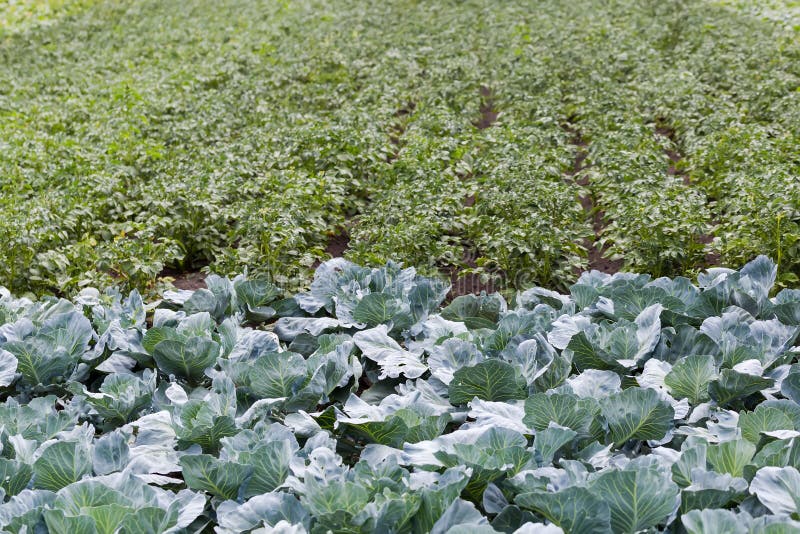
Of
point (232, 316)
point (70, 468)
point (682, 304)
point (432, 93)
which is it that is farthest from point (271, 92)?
point (70, 468)

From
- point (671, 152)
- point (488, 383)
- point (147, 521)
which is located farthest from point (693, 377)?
point (671, 152)

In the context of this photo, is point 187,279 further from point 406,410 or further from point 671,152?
point 671,152

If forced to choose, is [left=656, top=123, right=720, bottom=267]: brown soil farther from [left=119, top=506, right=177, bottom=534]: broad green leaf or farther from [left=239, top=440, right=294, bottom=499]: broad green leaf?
[left=119, top=506, right=177, bottom=534]: broad green leaf

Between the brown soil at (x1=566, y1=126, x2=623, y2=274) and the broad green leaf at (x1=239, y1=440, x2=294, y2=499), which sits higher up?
the broad green leaf at (x1=239, y1=440, x2=294, y2=499)

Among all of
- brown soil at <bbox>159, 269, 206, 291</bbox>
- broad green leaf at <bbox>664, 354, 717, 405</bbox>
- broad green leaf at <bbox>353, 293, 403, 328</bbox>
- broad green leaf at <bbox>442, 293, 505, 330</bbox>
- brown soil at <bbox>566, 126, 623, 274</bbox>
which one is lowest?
brown soil at <bbox>159, 269, 206, 291</bbox>

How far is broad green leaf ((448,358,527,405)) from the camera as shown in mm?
3037

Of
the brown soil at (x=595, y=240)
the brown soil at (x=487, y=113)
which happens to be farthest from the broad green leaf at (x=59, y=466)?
the brown soil at (x=487, y=113)

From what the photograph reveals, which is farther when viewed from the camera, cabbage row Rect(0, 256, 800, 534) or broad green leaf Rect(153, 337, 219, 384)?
broad green leaf Rect(153, 337, 219, 384)

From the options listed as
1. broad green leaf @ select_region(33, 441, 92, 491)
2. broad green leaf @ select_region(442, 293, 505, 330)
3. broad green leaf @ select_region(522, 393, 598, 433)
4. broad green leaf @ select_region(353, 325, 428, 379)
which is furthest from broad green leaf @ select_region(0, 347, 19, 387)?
broad green leaf @ select_region(522, 393, 598, 433)

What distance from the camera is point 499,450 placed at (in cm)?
249

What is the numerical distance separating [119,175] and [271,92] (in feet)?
10.4

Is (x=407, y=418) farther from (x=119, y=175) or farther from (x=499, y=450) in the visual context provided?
(x=119, y=175)

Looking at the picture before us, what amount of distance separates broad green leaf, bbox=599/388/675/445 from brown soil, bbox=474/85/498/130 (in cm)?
635

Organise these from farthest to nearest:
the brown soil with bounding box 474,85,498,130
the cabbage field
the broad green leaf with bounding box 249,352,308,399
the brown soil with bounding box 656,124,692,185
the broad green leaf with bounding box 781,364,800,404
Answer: the brown soil with bounding box 474,85,498,130 → the brown soil with bounding box 656,124,692,185 → the broad green leaf with bounding box 249,352,308,399 → the broad green leaf with bounding box 781,364,800,404 → the cabbage field
